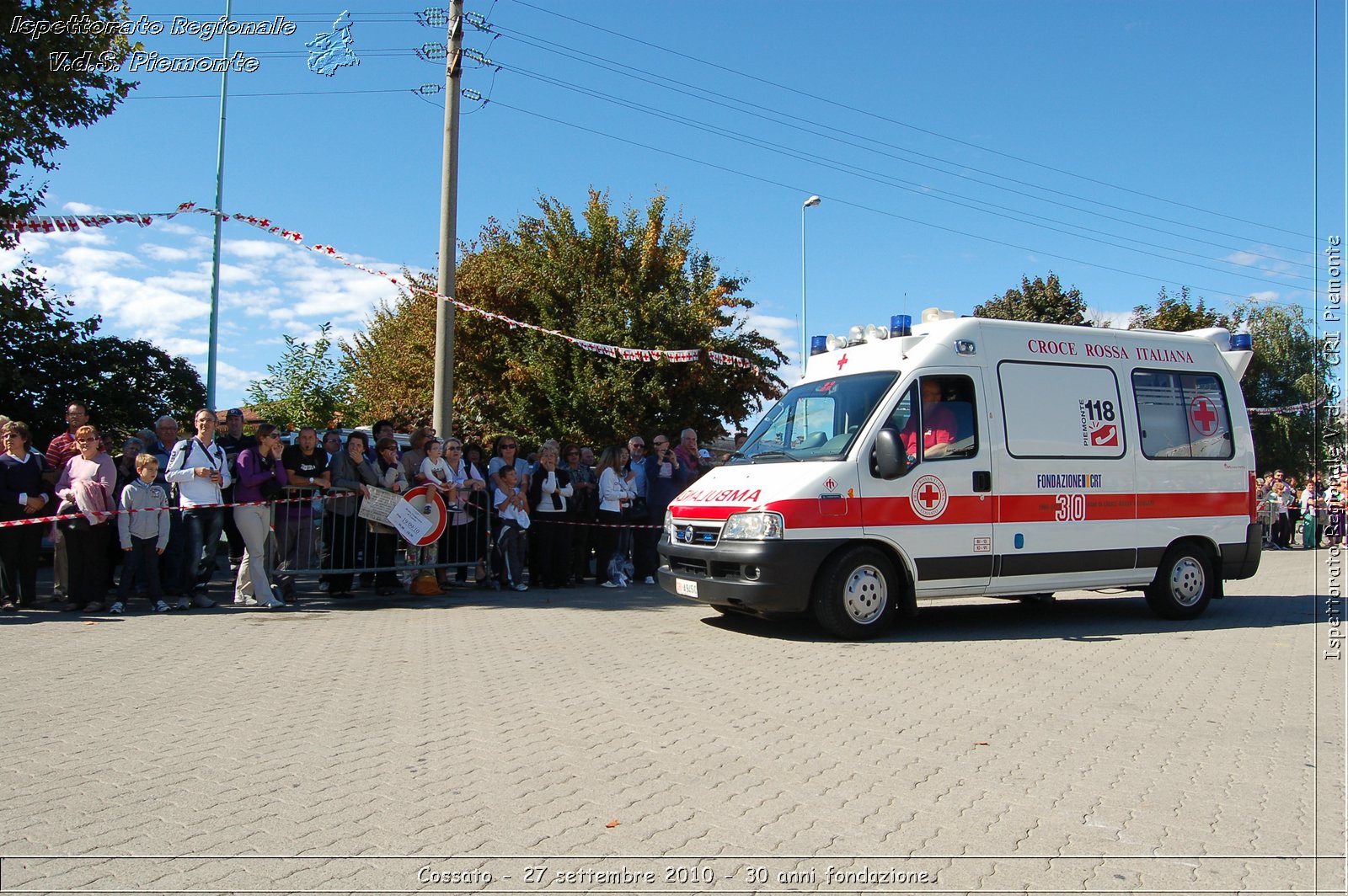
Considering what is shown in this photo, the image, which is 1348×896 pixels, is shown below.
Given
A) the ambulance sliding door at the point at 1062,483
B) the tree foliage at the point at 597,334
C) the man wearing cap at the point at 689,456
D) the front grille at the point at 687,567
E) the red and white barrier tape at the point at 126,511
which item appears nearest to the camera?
the front grille at the point at 687,567

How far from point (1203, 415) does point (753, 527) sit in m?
5.32

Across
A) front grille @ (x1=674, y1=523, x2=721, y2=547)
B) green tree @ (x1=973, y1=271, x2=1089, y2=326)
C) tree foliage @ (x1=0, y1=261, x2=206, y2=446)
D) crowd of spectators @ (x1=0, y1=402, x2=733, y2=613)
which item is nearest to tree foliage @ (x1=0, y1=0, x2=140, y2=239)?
tree foliage @ (x1=0, y1=261, x2=206, y2=446)

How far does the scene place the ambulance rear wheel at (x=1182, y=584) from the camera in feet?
32.5

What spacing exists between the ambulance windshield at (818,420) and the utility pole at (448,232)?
6.12 m

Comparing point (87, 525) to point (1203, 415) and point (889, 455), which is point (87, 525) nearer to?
point (889, 455)

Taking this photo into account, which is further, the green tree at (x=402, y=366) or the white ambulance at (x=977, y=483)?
the green tree at (x=402, y=366)

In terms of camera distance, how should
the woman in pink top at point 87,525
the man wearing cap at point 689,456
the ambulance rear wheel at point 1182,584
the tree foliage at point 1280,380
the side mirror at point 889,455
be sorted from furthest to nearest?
the tree foliage at point 1280,380, the man wearing cap at point 689,456, the ambulance rear wheel at point 1182,584, the woman in pink top at point 87,525, the side mirror at point 889,455

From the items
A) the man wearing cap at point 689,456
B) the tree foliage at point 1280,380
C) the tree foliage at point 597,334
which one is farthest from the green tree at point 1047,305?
the man wearing cap at point 689,456

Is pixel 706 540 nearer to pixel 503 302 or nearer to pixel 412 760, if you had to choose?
pixel 412 760

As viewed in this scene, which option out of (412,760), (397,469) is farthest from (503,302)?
(412,760)

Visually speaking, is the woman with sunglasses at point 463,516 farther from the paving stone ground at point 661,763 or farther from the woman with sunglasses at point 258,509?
the paving stone ground at point 661,763

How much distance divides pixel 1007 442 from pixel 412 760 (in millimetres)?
6242

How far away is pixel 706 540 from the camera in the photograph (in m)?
8.71

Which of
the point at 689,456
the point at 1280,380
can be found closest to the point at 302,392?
the point at 689,456
